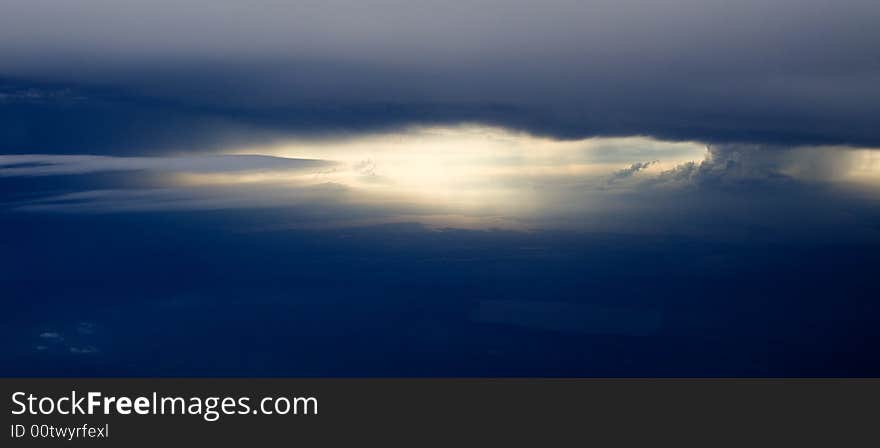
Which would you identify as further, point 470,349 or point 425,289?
point 425,289

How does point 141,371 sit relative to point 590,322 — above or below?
below

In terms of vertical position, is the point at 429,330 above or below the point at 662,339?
above

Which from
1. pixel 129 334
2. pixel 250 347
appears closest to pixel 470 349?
pixel 250 347

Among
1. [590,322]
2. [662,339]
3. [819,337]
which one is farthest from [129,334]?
[819,337]

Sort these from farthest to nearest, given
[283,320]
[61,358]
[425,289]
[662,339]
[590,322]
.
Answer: [425,289], [283,320], [590,322], [662,339], [61,358]

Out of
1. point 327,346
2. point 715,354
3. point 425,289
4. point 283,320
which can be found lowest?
point 715,354

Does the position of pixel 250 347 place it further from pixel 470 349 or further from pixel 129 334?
pixel 470 349

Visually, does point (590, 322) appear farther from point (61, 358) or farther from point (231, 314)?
point (61, 358)

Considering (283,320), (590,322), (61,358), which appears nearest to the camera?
(61,358)

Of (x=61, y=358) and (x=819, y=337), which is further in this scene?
(x=819, y=337)
